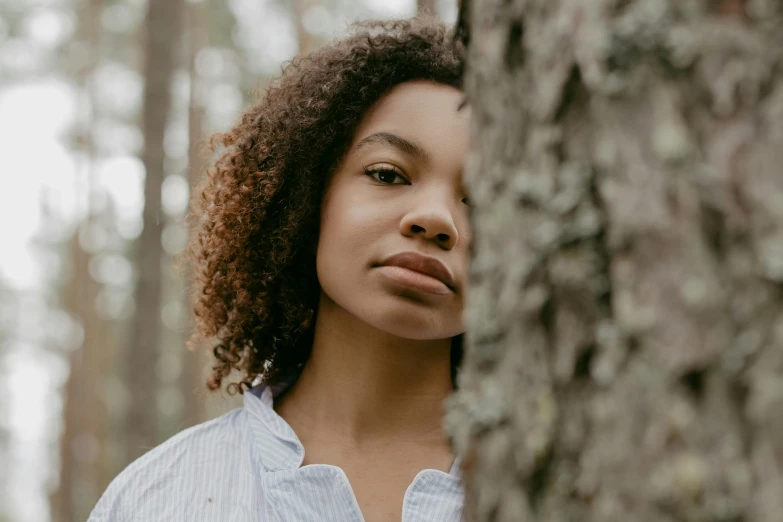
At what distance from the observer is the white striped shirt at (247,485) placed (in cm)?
189

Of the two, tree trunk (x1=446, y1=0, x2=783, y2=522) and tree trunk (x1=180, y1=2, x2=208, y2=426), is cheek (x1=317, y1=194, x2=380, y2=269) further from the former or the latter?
tree trunk (x1=180, y1=2, x2=208, y2=426)

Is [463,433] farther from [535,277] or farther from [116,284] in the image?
[116,284]

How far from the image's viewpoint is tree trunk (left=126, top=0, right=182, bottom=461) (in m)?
6.40

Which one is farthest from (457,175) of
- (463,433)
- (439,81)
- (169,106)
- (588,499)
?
(169,106)

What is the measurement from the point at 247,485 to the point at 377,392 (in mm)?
409

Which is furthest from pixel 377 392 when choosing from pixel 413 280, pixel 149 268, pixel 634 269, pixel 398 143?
pixel 149 268

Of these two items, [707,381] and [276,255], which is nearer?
[707,381]

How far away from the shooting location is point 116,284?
15.7m

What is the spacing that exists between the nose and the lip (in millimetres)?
51

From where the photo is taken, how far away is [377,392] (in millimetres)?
2102

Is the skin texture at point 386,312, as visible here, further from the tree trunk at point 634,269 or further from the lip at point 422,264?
the tree trunk at point 634,269

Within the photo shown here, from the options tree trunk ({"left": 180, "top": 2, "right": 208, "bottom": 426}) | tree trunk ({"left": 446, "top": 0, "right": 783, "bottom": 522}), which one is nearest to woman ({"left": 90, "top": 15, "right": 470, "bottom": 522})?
tree trunk ({"left": 446, "top": 0, "right": 783, "bottom": 522})

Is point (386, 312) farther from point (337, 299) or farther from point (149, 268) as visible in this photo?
point (149, 268)

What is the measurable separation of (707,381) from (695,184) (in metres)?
0.17
